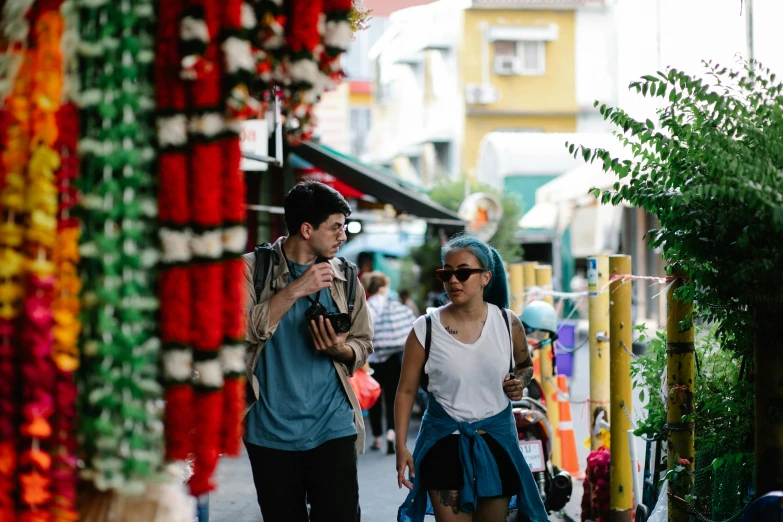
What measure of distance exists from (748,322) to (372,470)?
19.3 feet

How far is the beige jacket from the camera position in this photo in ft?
13.1

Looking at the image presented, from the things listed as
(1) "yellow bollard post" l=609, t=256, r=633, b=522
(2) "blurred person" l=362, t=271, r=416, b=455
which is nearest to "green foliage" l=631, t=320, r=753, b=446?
(1) "yellow bollard post" l=609, t=256, r=633, b=522

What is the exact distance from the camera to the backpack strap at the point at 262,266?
4.18 meters

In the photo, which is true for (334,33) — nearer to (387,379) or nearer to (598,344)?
(598,344)

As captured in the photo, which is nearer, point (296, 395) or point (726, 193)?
point (726, 193)

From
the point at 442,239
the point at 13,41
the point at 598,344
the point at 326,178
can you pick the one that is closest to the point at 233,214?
the point at 13,41

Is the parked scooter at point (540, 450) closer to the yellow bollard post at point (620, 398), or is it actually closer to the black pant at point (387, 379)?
the yellow bollard post at point (620, 398)

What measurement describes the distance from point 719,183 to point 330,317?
160 centimetres

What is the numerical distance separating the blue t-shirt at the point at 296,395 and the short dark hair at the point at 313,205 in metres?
0.34

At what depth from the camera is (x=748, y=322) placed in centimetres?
388

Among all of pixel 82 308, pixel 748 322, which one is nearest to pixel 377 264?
pixel 748 322

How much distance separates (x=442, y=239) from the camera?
18.5m

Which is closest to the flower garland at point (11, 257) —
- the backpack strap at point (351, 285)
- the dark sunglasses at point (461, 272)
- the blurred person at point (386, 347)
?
the backpack strap at point (351, 285)

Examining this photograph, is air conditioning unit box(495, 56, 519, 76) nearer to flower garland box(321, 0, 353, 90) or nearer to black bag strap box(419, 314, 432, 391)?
black bag strap box(419, 314, 432, 391)
